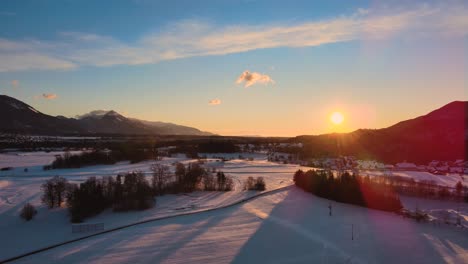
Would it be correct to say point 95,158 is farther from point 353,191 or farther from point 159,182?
point 353,191

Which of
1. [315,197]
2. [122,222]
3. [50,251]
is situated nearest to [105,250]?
[50,251]

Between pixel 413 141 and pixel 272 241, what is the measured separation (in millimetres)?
109470

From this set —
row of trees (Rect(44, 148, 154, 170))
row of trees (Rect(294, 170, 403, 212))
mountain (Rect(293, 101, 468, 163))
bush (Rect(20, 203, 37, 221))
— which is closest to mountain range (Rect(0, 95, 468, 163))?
mountain (Rect(293, 101, 468, 163))

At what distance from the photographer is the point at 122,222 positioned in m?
32.1

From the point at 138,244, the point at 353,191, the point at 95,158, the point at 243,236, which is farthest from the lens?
the point at 95,158

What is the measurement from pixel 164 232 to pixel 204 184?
22690mm

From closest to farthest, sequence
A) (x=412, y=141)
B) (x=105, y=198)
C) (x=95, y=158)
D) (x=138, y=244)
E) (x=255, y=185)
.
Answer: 1. (x=138, y=244)
2. (x=105, y=198)
3. (x=255, y=185)
4. (x=95, y=158)
5. (x=412, y=141)

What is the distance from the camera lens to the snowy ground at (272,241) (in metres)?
23.1

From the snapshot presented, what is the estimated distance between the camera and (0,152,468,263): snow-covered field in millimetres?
23391

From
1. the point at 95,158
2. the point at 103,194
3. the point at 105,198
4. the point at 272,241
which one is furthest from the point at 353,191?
the point at 95,158

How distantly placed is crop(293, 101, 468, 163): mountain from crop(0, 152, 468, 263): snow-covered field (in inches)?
2975

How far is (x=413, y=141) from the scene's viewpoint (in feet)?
401

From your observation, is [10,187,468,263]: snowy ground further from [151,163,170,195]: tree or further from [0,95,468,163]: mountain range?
[0,95,468,163]: mountain range

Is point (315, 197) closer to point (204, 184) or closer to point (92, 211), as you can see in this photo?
point (204, 184)
